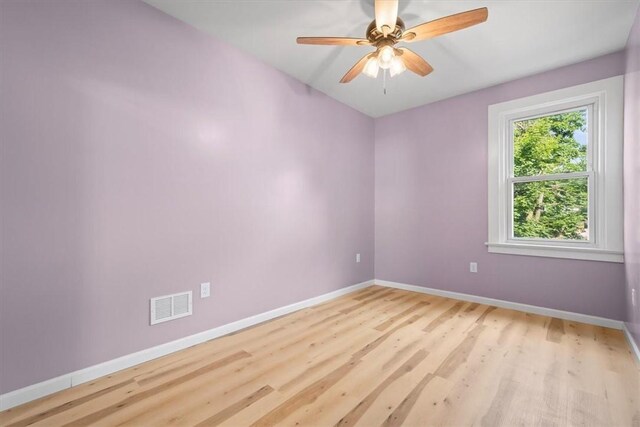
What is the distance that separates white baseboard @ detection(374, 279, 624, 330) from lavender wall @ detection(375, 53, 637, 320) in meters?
0.05

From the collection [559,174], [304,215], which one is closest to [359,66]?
[304,215]

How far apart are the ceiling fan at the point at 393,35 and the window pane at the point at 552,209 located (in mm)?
2009

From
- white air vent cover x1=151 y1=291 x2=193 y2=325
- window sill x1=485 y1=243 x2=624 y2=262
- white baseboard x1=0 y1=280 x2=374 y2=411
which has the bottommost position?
white baseboard x1=0 y1=280 x2=374 y2=411

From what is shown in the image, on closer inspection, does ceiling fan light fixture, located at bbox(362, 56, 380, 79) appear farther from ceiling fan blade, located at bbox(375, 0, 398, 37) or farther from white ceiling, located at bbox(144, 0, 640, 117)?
white ceiling, located at bbox(144, 0, 640, 117)

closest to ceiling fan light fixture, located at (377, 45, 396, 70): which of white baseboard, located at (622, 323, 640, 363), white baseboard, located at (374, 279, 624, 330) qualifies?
white baseboard, located at (622, 323, 640, 363)

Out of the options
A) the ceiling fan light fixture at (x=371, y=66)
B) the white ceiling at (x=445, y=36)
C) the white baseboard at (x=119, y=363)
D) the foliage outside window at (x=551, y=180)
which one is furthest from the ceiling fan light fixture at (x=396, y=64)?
the white baseboard at (x=119, y=363)

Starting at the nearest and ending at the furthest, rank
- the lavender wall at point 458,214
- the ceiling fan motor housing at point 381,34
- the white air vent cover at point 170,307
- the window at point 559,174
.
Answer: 1. the ceiling fan motor housing at point 381,34
2. the white air vent cover at point 170,307
3. the window at point 559,174
4. the lavender wall at point 458,214

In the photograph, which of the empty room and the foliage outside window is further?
the foliage outside window

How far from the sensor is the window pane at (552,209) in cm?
281

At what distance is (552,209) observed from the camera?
298 centimetres

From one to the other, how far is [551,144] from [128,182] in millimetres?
4002

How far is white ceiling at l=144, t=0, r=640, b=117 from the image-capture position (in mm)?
2016

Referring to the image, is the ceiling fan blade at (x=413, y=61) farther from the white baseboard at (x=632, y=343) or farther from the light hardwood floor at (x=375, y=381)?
the white baseboard at (x=632, y=343)

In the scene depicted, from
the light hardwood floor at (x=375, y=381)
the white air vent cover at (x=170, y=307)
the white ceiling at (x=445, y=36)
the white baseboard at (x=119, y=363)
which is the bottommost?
the light hardwood floor at (x=375, y=381)
